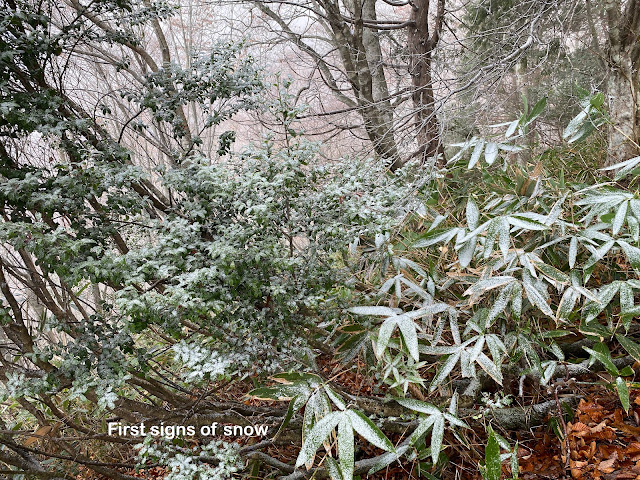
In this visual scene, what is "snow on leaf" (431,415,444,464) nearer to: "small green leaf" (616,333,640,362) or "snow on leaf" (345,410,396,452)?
"snow on leaf" (345,410,396,452)

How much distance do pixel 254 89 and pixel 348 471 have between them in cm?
141

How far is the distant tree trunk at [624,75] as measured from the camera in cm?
226

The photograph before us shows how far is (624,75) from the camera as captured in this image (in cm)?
230

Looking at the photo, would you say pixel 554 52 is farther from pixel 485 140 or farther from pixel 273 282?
pixel 273 282

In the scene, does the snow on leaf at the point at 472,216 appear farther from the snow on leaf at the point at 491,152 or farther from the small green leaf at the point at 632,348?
the small green leaf at the point at 632,348

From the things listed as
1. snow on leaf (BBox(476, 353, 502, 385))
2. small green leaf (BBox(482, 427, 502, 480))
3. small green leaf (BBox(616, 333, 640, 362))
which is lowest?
small green leaf (BBox(482, 427, 502, 480))

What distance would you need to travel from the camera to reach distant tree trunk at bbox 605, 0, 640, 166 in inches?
89.0

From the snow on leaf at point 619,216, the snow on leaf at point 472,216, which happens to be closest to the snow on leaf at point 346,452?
the snow on leaf at point 472,216

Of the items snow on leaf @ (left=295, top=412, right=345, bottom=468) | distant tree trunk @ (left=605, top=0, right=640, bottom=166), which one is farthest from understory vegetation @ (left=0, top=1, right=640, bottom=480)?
distant tree trunk @ (left=605, top=0, right=640, bottom=166)

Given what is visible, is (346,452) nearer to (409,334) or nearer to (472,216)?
(409,334)

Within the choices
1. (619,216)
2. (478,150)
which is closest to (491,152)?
(478,150)

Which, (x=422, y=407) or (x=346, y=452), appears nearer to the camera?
(x=346, y=452)

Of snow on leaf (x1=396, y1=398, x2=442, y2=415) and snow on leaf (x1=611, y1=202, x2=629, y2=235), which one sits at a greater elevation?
snow on leaf (x1=611, y1=202, x2=629, y2=235)

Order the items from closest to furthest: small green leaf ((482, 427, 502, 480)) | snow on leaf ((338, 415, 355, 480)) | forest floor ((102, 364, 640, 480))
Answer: snow on leaf ((338, 415, 355, 480)), small green leaf ((482, 427, 502, 480)), forest floor ((102, 364, 640, 480))
